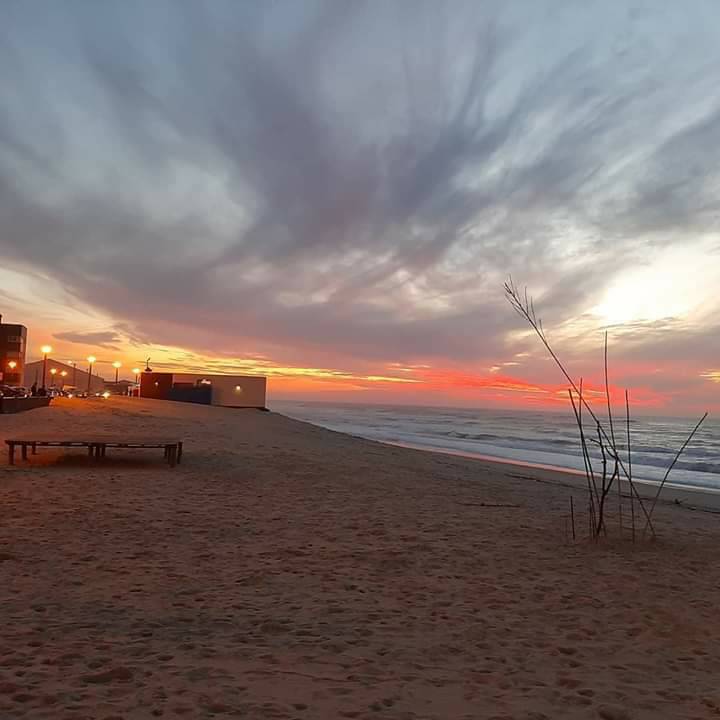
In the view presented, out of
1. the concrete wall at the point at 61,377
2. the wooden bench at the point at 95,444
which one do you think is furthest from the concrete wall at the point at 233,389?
the wooden bench at the point at 95,444

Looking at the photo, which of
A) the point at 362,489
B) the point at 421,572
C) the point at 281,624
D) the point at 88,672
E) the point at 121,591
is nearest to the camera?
the point at 88,672

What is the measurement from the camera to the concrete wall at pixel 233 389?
146 ft

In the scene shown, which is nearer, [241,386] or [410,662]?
[410,662]

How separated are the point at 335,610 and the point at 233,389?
136 ft

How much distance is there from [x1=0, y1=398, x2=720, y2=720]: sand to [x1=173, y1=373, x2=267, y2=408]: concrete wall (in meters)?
36.4

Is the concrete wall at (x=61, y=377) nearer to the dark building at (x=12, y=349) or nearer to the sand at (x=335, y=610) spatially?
the dark building at (x=12, y=349)

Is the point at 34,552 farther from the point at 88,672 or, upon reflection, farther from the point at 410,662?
the point at 410,662

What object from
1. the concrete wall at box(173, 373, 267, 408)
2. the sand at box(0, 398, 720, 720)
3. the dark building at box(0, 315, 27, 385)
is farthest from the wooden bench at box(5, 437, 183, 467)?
the dark building at box(0, 315, 27, 385)

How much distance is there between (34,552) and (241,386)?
40.0 m

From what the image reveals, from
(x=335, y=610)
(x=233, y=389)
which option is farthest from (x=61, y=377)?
(x=335, y=610)

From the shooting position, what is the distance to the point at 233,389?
44.6m

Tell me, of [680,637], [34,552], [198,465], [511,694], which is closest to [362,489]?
[198,465]

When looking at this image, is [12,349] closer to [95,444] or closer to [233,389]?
[233,389]

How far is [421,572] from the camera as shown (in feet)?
16.6
